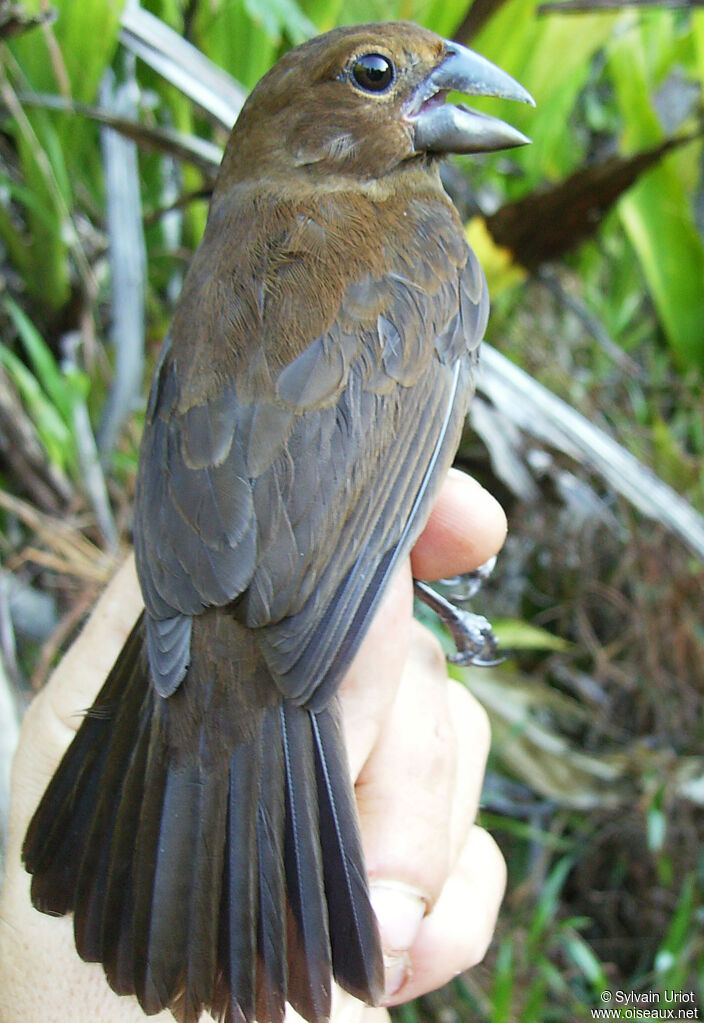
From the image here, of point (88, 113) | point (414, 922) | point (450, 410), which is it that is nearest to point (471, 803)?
point (414, 922)

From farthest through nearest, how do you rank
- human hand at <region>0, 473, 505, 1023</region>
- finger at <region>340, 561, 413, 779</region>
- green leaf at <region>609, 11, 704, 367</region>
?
green leaf at <region>609, 11, 704, 367</region>
finger at <region>340, 561, 413, 779</region>
human hand at <region>0, 473, 505, 1023</region>

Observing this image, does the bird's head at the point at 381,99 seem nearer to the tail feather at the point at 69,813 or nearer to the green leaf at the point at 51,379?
the green leaf at the point at 51,379

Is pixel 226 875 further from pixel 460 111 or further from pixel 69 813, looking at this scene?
pixel 460 111

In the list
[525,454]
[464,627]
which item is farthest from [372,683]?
[525,454]

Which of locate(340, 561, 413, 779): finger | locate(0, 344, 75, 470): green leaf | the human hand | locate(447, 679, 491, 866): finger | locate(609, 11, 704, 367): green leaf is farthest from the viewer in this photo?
locate(609, 11, 704, 367): green leaf

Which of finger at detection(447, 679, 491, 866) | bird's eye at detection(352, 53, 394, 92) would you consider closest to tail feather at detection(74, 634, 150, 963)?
finger at detection(447, 679, 491, 866)

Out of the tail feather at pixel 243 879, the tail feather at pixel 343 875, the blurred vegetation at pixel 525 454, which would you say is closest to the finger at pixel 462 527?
the tail feather at pixel 343 875

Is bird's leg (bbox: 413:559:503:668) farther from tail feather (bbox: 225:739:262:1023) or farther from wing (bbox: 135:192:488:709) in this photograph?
tail feather (bbox: 225:739:262:1023)

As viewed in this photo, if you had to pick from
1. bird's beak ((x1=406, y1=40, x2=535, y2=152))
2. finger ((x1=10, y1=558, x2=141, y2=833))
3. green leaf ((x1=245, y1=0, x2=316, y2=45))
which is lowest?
finger ((x1=10, y1=558, x2=141, y2=833))
